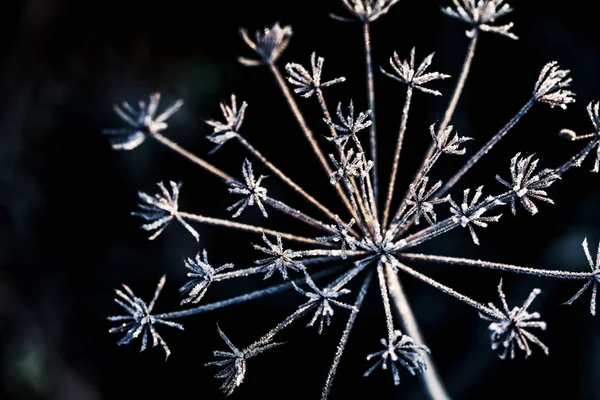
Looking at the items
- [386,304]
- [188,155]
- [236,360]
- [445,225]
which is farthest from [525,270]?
[188,155]

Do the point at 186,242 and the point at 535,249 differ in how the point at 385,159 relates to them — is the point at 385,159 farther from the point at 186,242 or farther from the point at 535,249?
the point at 186,242

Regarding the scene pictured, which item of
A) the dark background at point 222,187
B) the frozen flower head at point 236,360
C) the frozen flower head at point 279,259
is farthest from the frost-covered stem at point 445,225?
the dark background at point 222,187

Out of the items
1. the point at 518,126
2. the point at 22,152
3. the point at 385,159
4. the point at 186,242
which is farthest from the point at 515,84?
the point at 22,152

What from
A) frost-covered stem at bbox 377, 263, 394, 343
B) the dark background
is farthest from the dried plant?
the dark background

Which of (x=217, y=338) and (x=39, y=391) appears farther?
(x=39, y=391)

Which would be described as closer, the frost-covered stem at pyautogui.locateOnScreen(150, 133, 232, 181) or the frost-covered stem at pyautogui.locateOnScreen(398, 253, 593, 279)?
the frost-covered stem at pyautogui.locateOnScreen(398, 253, 593, 279)

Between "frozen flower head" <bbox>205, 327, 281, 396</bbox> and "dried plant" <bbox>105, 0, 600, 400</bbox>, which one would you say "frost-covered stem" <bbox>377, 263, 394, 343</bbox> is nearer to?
"dried plant" <bbox>105, 0, 600, 400</bbox>

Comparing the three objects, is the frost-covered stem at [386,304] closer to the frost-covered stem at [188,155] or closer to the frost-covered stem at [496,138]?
the frost-covered stem at [496,138]

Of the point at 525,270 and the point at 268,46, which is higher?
the point at 268,46

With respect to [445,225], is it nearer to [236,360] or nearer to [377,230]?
[377,230]
